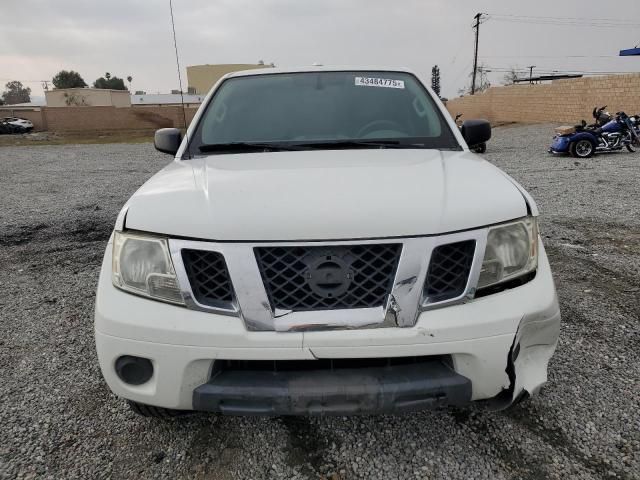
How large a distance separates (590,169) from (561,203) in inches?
167

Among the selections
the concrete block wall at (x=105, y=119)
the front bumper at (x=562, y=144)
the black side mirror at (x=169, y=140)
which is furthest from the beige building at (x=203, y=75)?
the black side mirror at (x=169, y=140)

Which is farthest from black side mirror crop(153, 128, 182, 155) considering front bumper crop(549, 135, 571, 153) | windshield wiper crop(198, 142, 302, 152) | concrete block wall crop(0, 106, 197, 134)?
concrete block wall crop(0, 106, 197, 134)

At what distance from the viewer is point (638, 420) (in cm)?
215

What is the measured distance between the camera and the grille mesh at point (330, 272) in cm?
166

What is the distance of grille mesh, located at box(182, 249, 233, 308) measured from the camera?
168cm

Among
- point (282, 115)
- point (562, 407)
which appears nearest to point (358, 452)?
point (562, 407)

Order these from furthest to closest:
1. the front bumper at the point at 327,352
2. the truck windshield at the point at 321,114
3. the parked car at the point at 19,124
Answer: the parked car at the point at 19,124 → the truck windshield at the point at 321,114 → the front bumper at the point at 327,352

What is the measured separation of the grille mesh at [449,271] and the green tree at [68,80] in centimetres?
8607

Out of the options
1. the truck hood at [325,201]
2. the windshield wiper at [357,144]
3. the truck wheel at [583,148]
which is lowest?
the truck wheel at [583,148]

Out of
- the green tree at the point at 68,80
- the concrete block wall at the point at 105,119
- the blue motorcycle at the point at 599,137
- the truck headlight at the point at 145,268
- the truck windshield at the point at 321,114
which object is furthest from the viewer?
the green tree at the point at 68,80

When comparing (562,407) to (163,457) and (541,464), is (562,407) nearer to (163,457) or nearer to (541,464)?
(541,464)

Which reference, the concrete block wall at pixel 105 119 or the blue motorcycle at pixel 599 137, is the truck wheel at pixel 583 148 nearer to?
the blue motorcycle at pixel 599 137

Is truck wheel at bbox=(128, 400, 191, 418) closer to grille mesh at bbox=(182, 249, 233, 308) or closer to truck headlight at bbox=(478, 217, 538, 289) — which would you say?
grille mesh at bbox=(182, 249, 233, 308)

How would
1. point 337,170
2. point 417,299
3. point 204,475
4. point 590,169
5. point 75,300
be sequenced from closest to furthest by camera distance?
point 417,299 → point 204,475 → point 337,170 → point 75,300 → point 590,169
